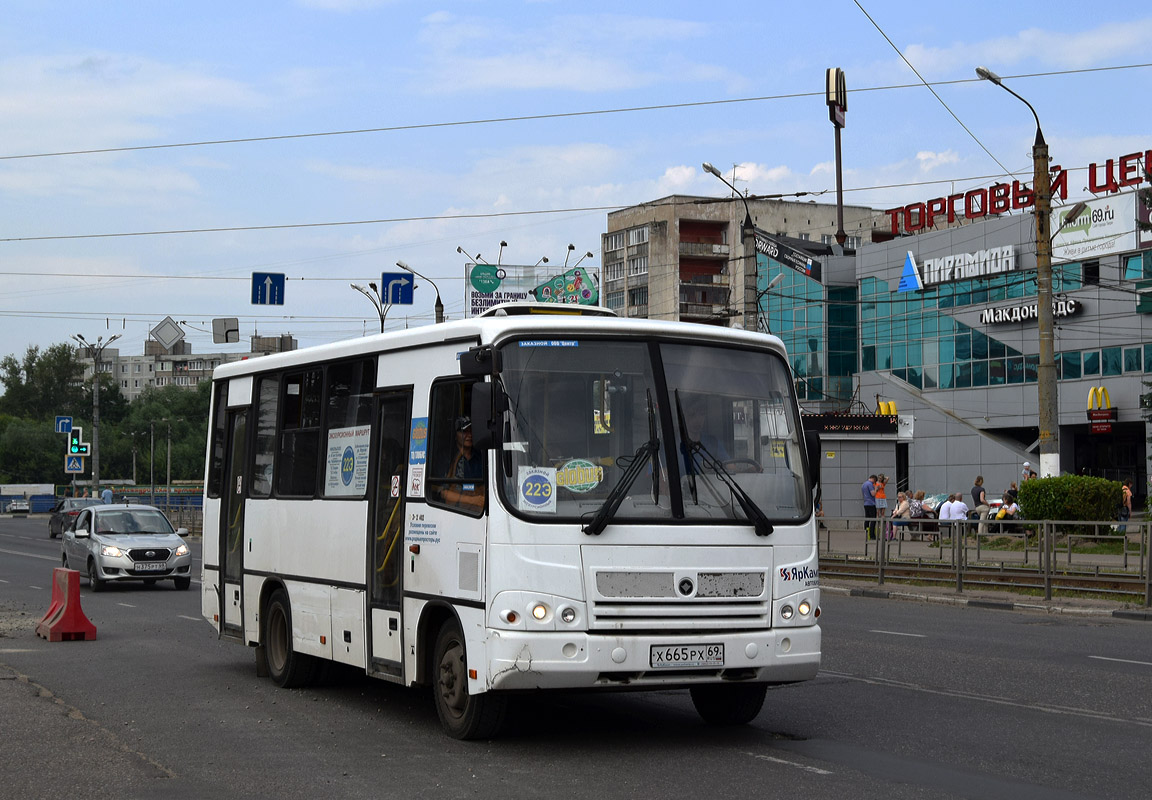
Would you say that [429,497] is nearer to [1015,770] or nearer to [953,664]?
[1015,770]

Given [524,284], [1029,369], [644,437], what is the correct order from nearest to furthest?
[644,437] < [524,284] < [1029,369]

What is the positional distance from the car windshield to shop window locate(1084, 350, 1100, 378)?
42.2 m

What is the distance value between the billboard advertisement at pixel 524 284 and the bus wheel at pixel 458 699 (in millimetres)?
47326

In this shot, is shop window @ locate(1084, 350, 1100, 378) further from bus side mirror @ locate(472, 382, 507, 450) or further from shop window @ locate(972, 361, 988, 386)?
bus side mirror @ locate(472, 382, 507, 450)

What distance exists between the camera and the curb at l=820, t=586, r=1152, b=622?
20.2 metres

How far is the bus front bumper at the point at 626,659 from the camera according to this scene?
8.49 m

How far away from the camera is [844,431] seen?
171ft

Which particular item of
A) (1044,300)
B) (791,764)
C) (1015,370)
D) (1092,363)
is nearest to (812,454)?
(791,764)

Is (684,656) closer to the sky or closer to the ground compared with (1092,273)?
closer to the ground

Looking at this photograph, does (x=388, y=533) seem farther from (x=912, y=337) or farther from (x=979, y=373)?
(x=912, y=337)

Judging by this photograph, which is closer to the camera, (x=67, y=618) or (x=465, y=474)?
(x=465, y=474)

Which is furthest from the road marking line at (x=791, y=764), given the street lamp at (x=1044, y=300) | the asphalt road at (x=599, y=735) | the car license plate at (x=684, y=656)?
the street lamp at (x=1044, y=300)

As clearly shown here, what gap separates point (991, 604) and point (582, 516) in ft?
50.7

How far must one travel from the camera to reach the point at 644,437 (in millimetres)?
9016
